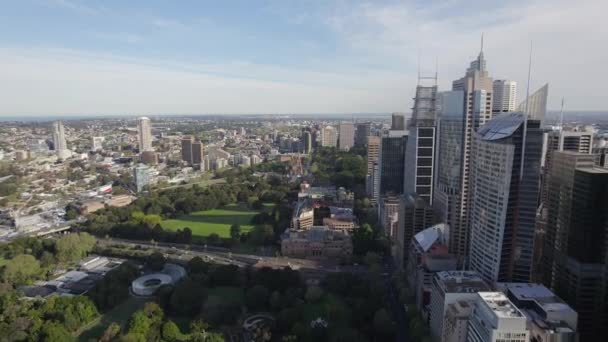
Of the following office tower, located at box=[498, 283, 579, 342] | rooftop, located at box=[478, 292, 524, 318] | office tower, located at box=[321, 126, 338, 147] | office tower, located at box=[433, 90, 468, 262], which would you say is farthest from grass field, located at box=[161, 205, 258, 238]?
office tower, located at box=[321, 126, 338, 147]

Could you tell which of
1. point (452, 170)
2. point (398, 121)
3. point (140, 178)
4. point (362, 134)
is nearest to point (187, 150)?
point (140, 178)

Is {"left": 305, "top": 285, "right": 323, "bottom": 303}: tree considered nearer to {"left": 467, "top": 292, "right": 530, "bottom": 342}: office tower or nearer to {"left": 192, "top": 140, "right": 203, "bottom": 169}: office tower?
{"left": 467, "top": 292, "right": 530, "bottom": 342}: office tower

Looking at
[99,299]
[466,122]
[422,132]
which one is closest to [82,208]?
[99,299]

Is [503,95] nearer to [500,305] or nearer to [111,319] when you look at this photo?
[500,305]

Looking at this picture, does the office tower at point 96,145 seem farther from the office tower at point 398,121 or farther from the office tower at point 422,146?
the office tower at point 422,146

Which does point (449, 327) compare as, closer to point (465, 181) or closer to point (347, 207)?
point (465, 181)

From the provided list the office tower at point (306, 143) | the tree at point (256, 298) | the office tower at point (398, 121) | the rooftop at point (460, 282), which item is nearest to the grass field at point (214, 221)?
the tree at point (256, 298)
